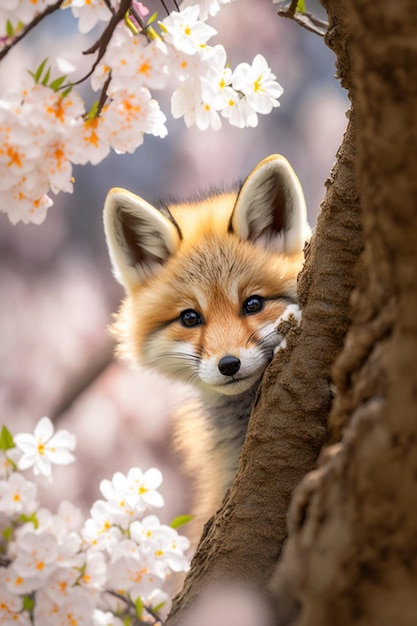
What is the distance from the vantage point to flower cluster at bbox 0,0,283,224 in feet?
3.06

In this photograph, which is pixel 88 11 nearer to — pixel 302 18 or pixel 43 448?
pixel 302 18

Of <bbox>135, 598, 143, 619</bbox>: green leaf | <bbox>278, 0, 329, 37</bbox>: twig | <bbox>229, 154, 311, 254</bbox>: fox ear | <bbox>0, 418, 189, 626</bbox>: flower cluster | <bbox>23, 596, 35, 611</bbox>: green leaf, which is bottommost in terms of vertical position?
<bbox>135, 598, 143, 619</bbox>: green leaf

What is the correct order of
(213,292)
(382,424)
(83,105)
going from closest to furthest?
1. (382,424)
2. (83,105)
3. (213,292)

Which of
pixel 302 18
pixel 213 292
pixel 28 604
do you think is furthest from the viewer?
pixel 213 292

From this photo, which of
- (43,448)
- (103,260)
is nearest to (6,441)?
(43,448)

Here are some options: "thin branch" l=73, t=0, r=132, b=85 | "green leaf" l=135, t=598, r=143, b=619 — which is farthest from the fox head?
"thin branch" l=73, t=0, r=132, b=85

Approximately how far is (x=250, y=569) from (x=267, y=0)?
2333 millimetres

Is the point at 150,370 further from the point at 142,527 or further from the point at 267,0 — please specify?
the point at 267,0

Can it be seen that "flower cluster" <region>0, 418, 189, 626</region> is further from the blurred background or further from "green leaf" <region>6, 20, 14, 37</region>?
the blurred background

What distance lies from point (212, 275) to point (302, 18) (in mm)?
526

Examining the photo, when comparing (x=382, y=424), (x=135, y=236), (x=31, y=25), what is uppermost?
(x=31, y=25)

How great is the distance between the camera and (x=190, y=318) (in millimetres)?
1518

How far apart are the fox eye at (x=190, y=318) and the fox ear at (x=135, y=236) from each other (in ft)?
0.53

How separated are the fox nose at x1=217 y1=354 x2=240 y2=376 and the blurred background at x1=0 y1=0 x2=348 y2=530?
129 cm
